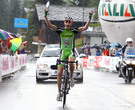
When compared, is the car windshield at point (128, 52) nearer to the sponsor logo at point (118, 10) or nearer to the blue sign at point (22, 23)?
the sponsor logo at point (118, 10)

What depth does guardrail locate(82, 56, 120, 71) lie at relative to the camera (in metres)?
28.0

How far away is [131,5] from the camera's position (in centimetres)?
4003

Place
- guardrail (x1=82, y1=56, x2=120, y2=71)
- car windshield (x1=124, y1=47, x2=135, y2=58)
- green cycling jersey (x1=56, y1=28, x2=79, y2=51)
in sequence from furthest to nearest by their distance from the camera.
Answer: guardrail (x1=82, y1=56, x2=120, y2=71) < car windshield (x1=124, y1=47, x2=135, y2=58) < green cycling jersey (x1=56, y1=28, x2=79, y2=51)

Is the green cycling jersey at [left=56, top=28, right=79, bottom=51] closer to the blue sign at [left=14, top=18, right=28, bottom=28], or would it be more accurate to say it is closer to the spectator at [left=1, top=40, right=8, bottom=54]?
the spectator at [left=1, top=40, right=8, bottom=54]

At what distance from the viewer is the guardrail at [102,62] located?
28016 mm

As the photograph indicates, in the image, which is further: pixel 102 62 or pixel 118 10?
pixel 118 10

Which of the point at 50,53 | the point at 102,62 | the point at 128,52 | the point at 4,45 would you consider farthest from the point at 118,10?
the point at 128,52

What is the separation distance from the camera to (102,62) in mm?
31109

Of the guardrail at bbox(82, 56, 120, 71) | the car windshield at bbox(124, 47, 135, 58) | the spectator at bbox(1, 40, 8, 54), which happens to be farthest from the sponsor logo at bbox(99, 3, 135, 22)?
the car windshield at bbox(124, 47, 135, 58)

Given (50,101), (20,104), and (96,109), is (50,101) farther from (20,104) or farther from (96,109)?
(96,109)

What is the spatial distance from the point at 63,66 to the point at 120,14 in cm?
3063

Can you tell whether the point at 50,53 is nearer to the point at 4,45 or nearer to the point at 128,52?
the point at 128,52

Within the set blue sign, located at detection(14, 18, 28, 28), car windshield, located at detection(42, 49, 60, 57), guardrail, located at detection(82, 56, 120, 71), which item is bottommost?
guardrail, located at detection(82, 56, 120, 71)

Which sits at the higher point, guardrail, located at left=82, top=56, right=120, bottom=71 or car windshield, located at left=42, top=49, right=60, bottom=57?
car windshield, located at left=42, top=49, right=60, bottom=57
